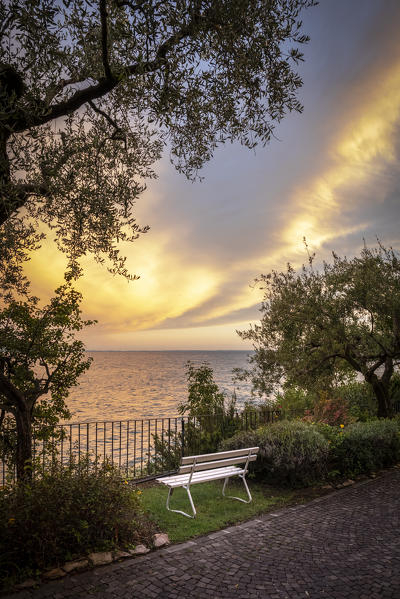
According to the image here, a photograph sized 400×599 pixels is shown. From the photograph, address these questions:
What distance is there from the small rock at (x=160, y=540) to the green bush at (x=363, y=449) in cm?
455

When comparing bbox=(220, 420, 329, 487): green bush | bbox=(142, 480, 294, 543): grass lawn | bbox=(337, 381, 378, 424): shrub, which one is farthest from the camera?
bbox=(337, 381, 378, 424): shrub

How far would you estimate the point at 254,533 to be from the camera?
5.91 metres

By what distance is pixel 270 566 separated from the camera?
4.80 metres

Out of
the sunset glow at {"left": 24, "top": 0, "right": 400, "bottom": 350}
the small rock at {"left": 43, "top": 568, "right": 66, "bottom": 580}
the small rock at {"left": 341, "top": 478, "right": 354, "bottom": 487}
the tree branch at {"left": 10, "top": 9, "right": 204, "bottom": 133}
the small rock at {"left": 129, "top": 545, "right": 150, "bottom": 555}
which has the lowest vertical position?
the small rock at {"left": 341, "top": 478, "right": 354, "bottom": 487}

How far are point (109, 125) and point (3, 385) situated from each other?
4.78m

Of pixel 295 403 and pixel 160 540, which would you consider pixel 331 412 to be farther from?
pixel 160 540

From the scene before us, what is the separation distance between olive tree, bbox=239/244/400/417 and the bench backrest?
16.3 ft

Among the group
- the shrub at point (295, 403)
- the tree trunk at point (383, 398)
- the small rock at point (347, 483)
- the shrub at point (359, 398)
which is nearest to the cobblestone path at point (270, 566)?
the small rock at point (347, 483)

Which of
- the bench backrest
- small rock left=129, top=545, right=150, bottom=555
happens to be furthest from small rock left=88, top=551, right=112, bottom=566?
the bench backrest

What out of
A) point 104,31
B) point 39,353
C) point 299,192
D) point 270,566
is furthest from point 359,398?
point 104,31

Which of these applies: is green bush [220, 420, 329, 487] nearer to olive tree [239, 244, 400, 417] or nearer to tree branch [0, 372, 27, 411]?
olive tree [239, 244, 400, 417]

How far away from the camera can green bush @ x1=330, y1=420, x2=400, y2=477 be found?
29.3 ft

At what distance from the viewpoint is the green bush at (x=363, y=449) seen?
895 cm

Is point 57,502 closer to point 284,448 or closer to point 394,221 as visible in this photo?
point 284,448
